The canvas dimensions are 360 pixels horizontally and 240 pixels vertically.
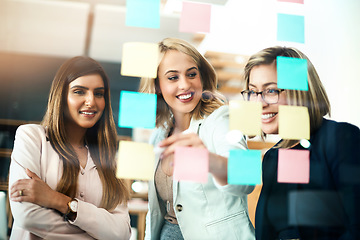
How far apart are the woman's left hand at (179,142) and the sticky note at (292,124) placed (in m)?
0.32

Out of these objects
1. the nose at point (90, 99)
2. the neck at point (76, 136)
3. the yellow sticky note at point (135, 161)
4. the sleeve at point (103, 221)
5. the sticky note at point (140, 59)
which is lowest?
the sleeve at point (103, 221)

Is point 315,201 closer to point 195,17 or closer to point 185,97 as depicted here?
point 185,97

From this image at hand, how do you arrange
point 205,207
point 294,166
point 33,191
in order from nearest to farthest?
point 33,191, point 205,207, point 294,166

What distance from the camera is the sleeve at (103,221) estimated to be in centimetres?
97

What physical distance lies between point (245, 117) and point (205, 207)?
33cm

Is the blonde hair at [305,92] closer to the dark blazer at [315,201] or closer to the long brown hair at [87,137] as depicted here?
the dark blazer at [315,201]

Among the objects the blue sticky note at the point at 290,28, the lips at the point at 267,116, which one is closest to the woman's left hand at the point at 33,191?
the lips at the point at 267,116

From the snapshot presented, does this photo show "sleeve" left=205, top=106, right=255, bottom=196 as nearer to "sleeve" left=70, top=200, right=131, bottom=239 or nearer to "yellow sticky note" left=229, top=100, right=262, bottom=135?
"yellow sticky note" left=229, top=100, right=262, bottom=135

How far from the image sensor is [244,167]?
1.08 m

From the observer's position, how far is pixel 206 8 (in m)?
1.14

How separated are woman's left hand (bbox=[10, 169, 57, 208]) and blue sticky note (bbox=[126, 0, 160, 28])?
22.4 inches

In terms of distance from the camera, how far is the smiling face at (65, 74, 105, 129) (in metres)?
1.00

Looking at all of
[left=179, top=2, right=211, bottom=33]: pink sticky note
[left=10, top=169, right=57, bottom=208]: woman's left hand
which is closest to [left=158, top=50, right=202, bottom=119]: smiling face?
[left=179, top=2, right=211, bottom=33]: pink sticky note

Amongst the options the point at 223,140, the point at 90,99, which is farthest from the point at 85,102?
the point at 223,140
